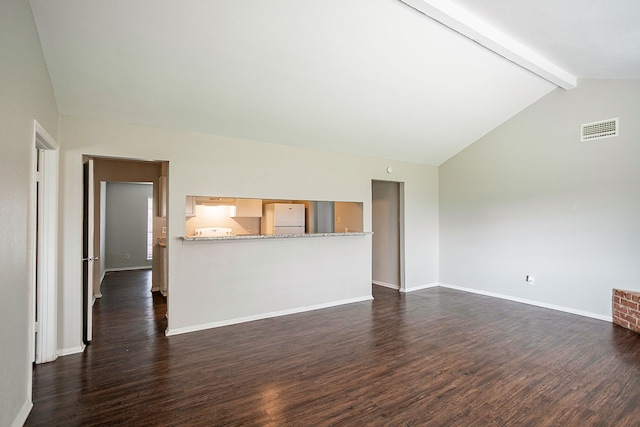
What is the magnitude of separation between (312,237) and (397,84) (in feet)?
7.86

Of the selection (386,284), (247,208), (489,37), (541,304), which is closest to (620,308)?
(541,304)

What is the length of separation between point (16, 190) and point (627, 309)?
633 centimetres

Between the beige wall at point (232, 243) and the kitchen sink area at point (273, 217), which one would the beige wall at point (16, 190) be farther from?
the kitchen sink area at point (273, 217)

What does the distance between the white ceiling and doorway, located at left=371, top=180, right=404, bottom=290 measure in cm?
192

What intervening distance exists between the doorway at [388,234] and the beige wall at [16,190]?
527cm

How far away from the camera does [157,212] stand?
610 centimetres

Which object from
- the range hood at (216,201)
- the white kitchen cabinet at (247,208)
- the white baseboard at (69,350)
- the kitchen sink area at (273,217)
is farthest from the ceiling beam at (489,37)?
the range hood at (216,201)

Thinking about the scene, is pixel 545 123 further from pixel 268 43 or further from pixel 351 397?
pixel 351 397

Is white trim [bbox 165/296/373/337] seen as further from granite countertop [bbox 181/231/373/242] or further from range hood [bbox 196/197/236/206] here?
range hood [bbox 196/197/236/206]

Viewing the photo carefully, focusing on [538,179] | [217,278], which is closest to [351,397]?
[217,278]

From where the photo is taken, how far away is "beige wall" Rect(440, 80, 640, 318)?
4.38 metres

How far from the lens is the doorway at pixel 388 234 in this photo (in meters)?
6.28

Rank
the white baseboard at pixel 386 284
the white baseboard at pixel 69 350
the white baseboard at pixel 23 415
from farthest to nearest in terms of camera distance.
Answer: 1. the white baseboard at pixel 386 284
2. the white baseboard at pixel 69 350
3. the white baseboard at pixel 23 415

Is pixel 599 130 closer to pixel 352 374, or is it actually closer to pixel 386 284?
pixel 386 284
